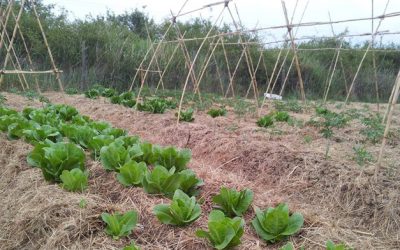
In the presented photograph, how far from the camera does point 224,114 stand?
7.52 meters

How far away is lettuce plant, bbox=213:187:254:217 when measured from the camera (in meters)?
2.71

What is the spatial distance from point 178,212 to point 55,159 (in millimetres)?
1246

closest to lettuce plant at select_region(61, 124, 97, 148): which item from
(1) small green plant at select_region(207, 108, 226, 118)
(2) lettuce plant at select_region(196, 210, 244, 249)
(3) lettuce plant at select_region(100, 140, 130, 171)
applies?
(3) lettuce plant at select_region(100, 140, 130, 171)

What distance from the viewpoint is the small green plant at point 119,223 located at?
2322mm

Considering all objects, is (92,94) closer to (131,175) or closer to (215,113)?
(215,113)

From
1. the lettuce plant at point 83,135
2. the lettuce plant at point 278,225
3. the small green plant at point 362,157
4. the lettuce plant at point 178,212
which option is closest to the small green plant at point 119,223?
the lettuce plant at point 178,212

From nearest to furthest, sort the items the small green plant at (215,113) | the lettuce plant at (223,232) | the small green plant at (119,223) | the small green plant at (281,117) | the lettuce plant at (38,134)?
the lettuce plant at (223,232)
the small green plant at (119,223)
the lettuce plant at (38,134)
the small green plant at (281,117)
the small green plant at (215,113)

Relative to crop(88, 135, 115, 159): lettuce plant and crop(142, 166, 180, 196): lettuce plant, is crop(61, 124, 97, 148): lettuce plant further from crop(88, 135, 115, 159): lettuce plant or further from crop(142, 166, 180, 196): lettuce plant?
crop(142, 166, 180, 196): lettuce plant

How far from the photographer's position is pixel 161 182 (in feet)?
9.43

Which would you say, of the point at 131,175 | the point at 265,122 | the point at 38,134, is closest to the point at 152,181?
the point at 131,175

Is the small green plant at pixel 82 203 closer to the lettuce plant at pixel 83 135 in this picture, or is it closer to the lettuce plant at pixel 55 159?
the lettuce plant at pixel 55 159

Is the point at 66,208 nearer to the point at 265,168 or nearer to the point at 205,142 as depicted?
the point at 265,168

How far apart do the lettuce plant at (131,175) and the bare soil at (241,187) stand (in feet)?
0.22

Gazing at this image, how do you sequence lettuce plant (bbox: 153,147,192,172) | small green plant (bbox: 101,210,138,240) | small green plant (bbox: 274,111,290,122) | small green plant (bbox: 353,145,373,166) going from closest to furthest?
1. small green plant (bbox: 101,210,138,240)
2. lettuce plant (bbox: 153,147,192,172)
3. small green plant (bbox: 353,145,373,166)
4. small green plant (bbox: 274,111,290,122)
